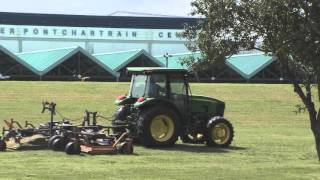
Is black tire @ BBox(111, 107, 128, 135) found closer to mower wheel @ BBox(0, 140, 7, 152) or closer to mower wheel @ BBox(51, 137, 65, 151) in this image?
mower wheel @ BBox(51, 137, 65, 151)

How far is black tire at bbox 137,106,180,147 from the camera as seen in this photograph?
17594 mm

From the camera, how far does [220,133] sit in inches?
741

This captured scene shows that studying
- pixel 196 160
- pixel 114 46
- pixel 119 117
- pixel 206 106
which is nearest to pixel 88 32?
pixel 114 46

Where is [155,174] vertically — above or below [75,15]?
below

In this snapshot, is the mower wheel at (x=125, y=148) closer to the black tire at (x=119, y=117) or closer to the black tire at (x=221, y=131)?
the black tire at (x=119, y=117)

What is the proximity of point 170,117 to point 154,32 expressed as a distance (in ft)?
323

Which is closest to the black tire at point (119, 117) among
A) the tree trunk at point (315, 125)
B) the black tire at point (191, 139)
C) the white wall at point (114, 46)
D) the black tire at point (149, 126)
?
the black tire at point (149, 126)

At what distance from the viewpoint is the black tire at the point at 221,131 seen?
1859 cm

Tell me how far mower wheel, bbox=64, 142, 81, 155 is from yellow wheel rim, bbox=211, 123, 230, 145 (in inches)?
188

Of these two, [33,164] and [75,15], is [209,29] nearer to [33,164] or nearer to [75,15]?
Result: [33,164]

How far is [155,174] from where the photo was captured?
1202 centimetres

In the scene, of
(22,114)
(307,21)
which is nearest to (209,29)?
(307,21)

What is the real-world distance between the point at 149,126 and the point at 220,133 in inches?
91.5

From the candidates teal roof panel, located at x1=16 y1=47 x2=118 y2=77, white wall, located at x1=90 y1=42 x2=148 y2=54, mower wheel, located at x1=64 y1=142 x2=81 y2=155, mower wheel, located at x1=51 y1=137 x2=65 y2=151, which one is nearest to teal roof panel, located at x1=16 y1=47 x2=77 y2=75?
teal roof panel, located at x1=16 y1=47 x2=118 y2=77
